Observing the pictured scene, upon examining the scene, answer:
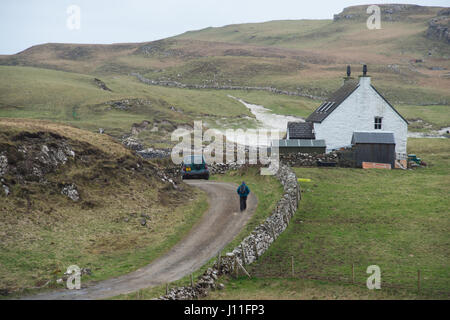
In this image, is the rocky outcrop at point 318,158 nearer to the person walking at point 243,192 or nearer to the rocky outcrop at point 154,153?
the rocky outcrop at point 154,153

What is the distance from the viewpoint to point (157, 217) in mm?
26781

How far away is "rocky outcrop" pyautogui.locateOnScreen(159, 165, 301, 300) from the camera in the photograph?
55.0 ft

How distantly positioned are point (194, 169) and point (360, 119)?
68.8ft

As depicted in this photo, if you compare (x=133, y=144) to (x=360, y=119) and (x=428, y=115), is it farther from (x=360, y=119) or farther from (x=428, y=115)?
(x=428, y=115)

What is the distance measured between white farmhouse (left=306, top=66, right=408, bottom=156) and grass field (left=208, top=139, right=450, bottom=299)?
12642mm

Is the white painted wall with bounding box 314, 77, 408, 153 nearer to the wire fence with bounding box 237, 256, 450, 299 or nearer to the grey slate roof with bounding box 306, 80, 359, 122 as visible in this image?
the grey slate roof with bounding box 306, 80, 359, 122

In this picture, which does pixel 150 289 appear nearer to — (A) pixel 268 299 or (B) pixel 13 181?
(A) pixel 268 299

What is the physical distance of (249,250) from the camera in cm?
2108

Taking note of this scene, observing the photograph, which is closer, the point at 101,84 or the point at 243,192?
the point at 243,192

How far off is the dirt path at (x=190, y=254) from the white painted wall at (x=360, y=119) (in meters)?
20.7

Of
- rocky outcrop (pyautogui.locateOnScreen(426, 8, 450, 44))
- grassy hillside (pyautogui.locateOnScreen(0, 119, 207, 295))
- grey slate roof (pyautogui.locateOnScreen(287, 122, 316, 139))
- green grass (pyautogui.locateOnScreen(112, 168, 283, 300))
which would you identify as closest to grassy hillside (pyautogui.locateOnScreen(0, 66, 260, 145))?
grey slate roof (pyautogui.locateOnScreen(287, 122, 316, 139))

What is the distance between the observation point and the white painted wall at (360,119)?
163ft

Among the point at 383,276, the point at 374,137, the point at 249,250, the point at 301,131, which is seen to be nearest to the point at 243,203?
the point at 249,250
